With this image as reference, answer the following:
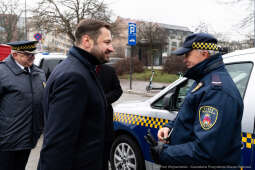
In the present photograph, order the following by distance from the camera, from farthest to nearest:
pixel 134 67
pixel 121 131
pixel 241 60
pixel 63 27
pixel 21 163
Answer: pixel 134 67, pixel 63 27, pixel 121 131, pixel 21 163, pixel 241 60

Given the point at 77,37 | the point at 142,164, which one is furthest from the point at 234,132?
the point at 142,164

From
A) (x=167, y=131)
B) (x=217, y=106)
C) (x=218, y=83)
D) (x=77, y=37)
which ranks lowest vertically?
(x=167, y=131)

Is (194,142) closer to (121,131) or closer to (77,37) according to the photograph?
(77,37)

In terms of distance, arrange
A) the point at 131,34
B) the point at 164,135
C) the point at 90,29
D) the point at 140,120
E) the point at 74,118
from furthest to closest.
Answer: the point at 131,34
the point at 140,120
the point at 164,135
the point at 90,29
the point at 74,118

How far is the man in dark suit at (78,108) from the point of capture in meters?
1.44

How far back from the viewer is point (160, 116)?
2.96m

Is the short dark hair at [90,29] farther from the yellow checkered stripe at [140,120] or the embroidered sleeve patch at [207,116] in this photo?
the yellow checkered stripe at [140,120]

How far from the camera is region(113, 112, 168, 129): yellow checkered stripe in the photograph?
295 centimetres

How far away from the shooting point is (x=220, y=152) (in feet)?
5.00

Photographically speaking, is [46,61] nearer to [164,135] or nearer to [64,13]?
[164,135]

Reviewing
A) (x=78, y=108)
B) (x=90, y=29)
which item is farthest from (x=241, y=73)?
(x=78, y=108)

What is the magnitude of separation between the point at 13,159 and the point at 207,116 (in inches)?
88.1

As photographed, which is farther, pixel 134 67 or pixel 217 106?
pixel 134 67

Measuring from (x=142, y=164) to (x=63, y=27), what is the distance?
17.3 m
